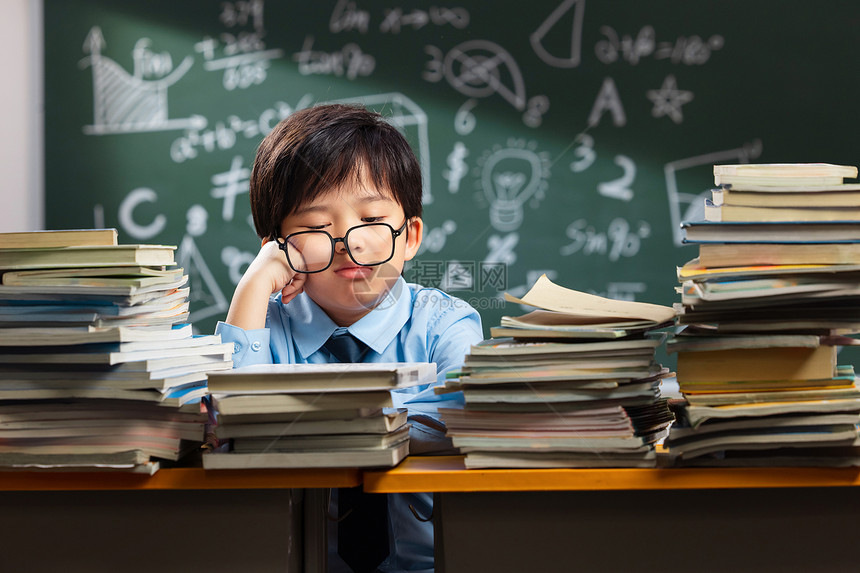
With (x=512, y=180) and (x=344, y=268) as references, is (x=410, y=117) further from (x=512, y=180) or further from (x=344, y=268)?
(x=344, y=268)

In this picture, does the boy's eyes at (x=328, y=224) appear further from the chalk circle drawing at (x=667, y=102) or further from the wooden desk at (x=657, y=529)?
the chalk circle drawing at (x=667, y=102)

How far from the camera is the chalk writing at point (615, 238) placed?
2.75 metres

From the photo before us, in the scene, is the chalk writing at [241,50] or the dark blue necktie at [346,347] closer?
the dark blue necktie at [346,347]

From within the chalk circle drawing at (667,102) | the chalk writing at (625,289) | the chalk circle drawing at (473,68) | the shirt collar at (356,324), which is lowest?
the shirt collar at (356,324)

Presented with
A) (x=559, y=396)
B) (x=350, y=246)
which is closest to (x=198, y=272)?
(x=350, y=246)

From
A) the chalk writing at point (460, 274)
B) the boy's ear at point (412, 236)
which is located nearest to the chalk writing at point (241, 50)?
the chalk writing at point (460, 274)

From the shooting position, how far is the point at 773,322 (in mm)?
950

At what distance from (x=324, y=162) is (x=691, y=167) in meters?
1.76

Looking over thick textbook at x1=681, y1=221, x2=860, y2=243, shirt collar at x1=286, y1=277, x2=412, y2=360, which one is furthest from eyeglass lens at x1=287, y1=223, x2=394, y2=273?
thick textbook at x1=681, y1=221, x2=860, y2=243

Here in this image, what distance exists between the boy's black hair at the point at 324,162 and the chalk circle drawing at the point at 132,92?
1503mm

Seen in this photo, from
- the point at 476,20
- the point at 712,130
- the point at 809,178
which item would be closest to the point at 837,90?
the point at 712,130

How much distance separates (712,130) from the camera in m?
2.73

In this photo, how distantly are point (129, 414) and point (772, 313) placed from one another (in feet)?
2.71

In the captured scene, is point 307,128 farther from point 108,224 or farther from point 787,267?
point 108,224
